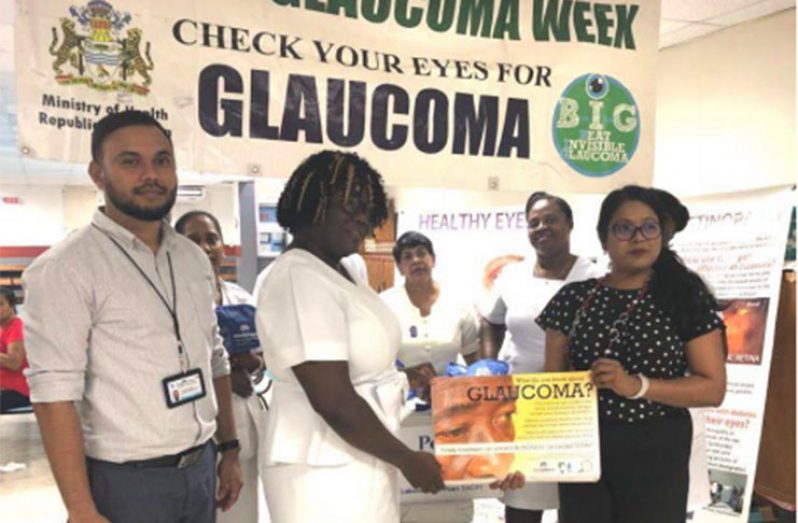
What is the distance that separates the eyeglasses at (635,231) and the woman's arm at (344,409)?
2.81 feet

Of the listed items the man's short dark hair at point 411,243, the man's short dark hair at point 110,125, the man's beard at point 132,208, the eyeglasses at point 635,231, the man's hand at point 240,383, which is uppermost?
the man's short dark hair at point 110,125

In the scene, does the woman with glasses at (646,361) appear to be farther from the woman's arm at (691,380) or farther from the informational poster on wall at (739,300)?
the informational poster on wall at (739,300)

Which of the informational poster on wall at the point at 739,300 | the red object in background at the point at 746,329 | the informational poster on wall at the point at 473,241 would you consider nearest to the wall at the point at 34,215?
the informational poster on wall at the point at 473,241

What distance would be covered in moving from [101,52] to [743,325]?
3.26 metres

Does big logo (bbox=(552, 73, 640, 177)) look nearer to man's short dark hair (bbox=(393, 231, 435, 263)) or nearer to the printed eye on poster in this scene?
man's short dark hair (bbox=(393, 231, 435, 263))

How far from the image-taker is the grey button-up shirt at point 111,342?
1.41 metres

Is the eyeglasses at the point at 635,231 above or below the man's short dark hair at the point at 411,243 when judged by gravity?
above

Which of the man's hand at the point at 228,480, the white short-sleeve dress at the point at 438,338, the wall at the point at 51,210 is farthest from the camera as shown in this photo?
the wall at the point at 51,210

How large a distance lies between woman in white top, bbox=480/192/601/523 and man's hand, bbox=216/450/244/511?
3.68 ft

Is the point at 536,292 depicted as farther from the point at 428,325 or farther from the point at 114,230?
the point at 114,230

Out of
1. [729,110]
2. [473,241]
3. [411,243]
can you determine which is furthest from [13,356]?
[729,110]

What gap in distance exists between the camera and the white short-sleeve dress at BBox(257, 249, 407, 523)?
1496 mm

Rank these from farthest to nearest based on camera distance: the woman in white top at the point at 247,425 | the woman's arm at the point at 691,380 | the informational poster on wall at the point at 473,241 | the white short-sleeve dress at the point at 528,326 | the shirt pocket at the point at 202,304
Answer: the informational poster on wall at the point at 473,241 → the white short-sleeve dress at the point at 528,326 → the woman in white top at the point at 247,425 → the woman's arm at the point at 691,380 → the shirt pocket at the point at 202,304

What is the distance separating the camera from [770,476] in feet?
12.0
